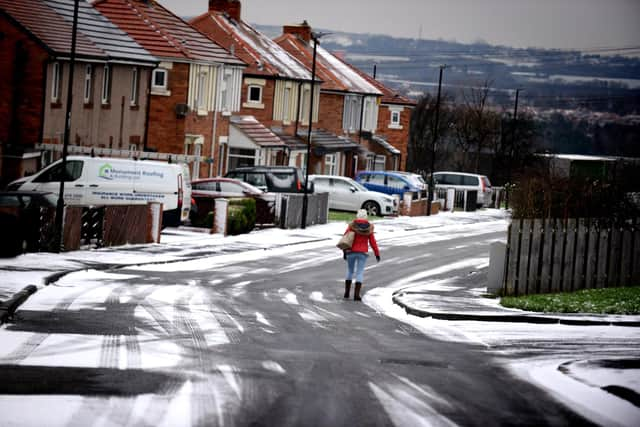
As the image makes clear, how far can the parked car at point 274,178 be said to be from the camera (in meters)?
44.0

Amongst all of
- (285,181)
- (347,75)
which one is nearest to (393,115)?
(347,75)

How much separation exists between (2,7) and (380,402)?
30985 millimetres

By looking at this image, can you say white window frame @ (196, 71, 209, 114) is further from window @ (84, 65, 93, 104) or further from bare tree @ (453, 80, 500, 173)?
bare tree @ (453, 80, 500, 173)

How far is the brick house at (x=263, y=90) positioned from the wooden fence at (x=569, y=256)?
3326cm

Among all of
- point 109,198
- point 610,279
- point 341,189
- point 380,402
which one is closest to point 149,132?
point 341,189

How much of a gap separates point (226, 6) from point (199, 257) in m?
40.6

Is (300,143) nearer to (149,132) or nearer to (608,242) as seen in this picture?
(149,132)

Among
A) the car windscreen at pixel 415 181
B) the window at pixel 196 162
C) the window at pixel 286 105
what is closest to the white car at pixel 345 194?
the window at pixel 196 162

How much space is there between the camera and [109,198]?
32.8 m

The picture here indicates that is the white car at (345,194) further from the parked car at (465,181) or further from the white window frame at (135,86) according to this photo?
the parked car at (465,181)

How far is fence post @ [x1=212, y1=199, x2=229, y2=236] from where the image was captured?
3512 cm

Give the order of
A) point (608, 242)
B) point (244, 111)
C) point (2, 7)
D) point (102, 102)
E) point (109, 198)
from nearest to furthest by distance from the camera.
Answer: point (608, 242) < point (109, 198) < point (2, 7) < point (102, 102) < point (244, 111)

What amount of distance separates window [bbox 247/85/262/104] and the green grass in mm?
39890

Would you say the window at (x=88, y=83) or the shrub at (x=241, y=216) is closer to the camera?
the shrub at (x=241, y=216)
